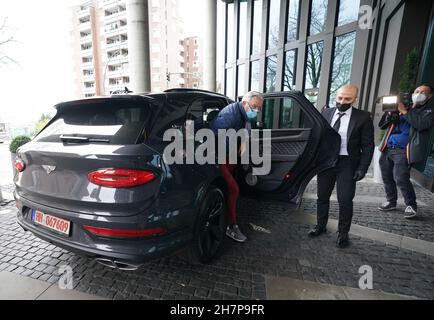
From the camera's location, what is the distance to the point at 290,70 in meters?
12.8

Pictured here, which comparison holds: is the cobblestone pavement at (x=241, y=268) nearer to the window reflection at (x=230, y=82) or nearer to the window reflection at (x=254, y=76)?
the window reflection at (x=254, y=76)

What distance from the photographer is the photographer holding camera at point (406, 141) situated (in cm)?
325

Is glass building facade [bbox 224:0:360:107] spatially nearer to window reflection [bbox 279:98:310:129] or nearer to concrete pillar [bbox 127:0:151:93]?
window reflection [bbox 279:98:310:129]

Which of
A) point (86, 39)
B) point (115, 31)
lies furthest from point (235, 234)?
point (86, 39)

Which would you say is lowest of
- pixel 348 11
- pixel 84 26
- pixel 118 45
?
pixel 348 11

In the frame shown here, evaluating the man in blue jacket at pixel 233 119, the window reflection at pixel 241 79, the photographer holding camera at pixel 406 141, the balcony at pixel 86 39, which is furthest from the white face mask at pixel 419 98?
the balcony at pixel 86 39

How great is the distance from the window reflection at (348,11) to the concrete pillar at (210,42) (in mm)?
7584

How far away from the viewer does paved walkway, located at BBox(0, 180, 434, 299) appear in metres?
2.10

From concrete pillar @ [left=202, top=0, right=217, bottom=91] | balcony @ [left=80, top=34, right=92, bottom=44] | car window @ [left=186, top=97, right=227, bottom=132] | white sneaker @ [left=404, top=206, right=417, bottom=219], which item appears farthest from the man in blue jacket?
balcony @ [left=80, top=34, right=92, bottom=44]

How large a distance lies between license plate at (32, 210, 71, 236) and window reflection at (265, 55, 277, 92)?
13.6 metres

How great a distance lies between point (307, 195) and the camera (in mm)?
4902

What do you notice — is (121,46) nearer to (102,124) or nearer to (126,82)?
(126,82)

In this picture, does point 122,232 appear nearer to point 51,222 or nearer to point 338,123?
point 51,222

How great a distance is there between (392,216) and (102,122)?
425cm
